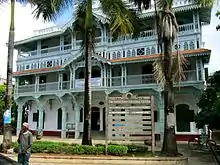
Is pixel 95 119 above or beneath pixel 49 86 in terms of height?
beneath

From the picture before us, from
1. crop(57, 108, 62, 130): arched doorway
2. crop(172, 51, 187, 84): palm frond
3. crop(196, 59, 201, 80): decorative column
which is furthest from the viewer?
crop(57, 108, 62, 130): arched doorway

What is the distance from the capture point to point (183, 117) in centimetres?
2712

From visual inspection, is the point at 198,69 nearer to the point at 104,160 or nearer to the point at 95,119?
the point at 95,119

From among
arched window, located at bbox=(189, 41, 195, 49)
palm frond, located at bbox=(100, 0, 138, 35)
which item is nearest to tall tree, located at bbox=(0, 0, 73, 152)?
palm frond, located at bbox=(100, 0, 138, 35)

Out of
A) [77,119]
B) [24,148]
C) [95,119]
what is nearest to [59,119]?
[77,119]

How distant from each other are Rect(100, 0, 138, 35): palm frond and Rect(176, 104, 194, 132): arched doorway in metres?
13.6

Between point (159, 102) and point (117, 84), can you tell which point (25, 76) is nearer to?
point (117, 84)

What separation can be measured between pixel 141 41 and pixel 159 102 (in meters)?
6.01

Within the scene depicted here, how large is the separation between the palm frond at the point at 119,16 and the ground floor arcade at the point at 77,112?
12.2m

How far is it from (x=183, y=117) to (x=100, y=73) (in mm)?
9210

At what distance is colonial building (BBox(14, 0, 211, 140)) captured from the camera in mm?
26469

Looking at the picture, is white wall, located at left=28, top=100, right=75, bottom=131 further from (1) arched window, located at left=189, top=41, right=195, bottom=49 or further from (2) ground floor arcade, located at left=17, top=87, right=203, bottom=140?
(1) arched window, located at left=189, top=41, right=195, bottom=49

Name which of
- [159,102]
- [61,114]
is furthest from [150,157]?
[61,114]

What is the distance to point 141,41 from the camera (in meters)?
28.6
